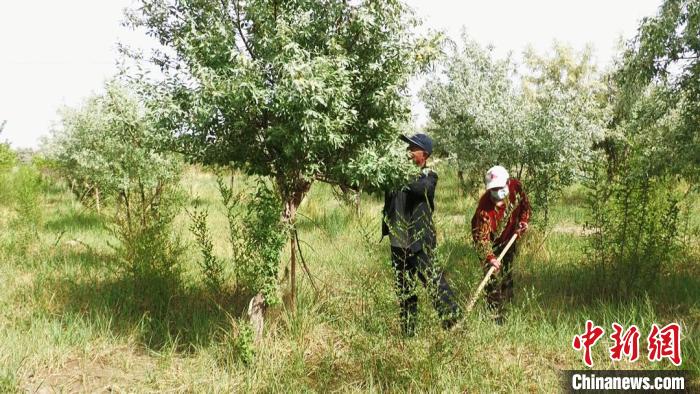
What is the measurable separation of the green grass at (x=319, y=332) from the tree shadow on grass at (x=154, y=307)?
2 centimetres

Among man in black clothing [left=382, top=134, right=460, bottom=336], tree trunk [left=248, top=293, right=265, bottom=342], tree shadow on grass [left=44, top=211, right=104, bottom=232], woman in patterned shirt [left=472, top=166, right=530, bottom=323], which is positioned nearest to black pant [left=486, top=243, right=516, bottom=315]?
woman in patterned shirt [left=472, top=166, right=530, bottom=323]

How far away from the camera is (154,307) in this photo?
553 centimetres

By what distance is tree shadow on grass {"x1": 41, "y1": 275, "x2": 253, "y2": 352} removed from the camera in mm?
4914

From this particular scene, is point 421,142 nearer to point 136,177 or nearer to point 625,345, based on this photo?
point 625,345

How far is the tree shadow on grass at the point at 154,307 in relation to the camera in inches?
193

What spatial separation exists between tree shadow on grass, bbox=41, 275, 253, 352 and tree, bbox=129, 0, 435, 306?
1582 mm

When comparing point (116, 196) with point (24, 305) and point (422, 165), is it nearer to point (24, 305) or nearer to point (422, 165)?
point (24, 305)

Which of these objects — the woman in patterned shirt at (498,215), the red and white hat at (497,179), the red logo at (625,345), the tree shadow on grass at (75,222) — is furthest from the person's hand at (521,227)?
the tree shadow on grass at (75,222)

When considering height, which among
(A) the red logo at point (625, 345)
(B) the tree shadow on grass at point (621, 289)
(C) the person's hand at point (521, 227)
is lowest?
(A) the red logo at point (625, 345)

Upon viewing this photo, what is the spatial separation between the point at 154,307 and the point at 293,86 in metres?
3.51

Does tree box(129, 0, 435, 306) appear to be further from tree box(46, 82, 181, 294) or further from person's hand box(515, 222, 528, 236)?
person's hand box(515, 222, 528, 236)

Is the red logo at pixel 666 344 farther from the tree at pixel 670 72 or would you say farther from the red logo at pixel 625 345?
the tree at pixel 670 72

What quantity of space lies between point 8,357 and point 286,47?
3886 millimetres

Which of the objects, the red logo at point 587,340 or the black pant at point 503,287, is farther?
the black pant at point 503,287
